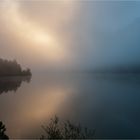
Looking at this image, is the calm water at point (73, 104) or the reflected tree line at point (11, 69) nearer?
the calm water at point (73, 104)

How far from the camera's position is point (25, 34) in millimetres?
2715

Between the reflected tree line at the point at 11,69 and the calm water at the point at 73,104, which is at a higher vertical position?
the reflected tree line at the point at 11,69

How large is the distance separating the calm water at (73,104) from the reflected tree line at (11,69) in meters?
0.09

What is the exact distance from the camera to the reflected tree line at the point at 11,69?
2.69m

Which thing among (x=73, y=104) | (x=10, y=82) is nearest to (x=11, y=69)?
(x=10, y=82)

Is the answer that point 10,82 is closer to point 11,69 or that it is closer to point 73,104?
point 11,69

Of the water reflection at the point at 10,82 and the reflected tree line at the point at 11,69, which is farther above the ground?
the reflected tree line at the point at 11,69

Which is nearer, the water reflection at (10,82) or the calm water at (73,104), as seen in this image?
A: the calm water at (73,104)

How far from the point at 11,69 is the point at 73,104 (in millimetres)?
1088

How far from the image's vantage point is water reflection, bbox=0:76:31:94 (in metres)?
2.74

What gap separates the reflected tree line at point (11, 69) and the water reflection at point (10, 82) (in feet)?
0.21

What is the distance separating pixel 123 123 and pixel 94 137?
692 millimetres

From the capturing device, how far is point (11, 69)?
2.68m

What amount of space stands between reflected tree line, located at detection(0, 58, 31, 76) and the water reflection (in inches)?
2.5
